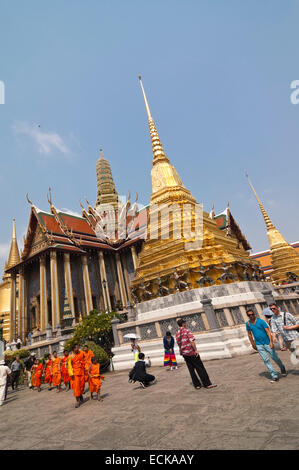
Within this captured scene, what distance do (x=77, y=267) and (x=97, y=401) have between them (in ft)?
71.0

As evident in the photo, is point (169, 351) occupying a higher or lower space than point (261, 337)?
lower

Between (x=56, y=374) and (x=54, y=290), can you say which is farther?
(x=54, y=290)

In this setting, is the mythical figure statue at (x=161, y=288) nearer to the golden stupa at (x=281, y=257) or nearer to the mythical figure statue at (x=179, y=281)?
the mythical figure statue at (x=179, y=281)

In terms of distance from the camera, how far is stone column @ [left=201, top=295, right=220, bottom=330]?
7.86m

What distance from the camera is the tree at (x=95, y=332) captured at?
34.7ft

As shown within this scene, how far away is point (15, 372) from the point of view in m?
11.5

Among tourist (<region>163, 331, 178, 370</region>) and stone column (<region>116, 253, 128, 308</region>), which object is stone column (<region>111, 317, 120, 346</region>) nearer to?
tourist (<region>163, 331, 178, 370</region>)

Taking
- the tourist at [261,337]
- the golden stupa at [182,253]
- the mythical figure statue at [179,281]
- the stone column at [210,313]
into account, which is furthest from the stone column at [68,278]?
the tourist at [261,337]

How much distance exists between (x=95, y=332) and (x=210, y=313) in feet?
16.5

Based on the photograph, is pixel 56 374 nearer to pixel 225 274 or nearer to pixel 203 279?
pixel 203 279

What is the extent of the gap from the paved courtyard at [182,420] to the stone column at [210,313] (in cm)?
223

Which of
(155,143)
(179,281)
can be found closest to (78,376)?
(179,281)

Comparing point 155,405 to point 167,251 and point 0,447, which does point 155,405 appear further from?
point 167,251

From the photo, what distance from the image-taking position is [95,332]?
34.7 feet
